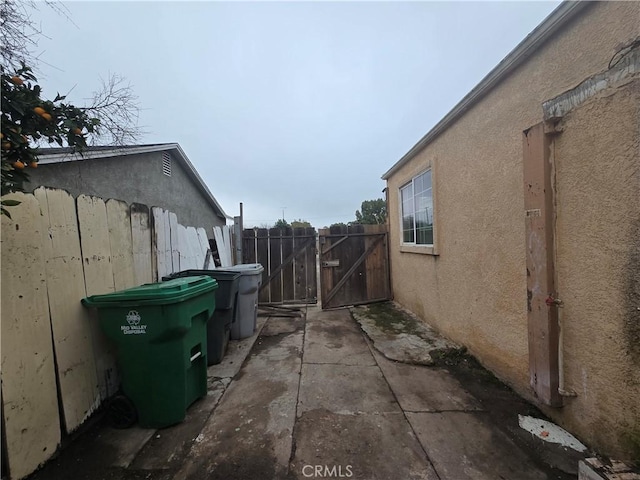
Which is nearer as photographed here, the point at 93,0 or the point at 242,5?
the point at 93,0

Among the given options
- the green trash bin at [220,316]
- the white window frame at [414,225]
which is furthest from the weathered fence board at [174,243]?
the white window frame at [414,225]

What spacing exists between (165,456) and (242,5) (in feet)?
21.3

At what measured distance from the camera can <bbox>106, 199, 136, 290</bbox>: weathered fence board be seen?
2689mm

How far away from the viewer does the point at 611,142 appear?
1.72m

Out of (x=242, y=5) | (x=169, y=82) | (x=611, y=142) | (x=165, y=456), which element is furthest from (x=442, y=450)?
(x=242, y=5)

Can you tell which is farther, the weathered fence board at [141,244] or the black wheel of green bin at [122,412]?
the weathered fence board at [141,244]

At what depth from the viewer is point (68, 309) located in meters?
2.11

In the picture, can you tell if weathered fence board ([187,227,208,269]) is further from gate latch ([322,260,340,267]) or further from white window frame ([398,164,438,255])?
white window frame ([398,164,438,255])

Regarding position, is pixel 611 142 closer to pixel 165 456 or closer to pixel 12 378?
pixel 165 456

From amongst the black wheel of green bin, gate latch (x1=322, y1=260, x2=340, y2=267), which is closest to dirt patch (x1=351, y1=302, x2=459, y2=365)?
gate latch (x1=322, y1=260, x2=340, y2=267)

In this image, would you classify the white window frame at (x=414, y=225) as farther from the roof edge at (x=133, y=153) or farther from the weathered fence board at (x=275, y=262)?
the roof edge at (x=133, y=153)

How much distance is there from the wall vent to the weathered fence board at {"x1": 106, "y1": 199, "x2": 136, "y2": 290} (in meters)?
2.18

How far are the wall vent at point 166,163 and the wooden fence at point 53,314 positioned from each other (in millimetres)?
2250

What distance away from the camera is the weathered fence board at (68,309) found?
198 centimetres
